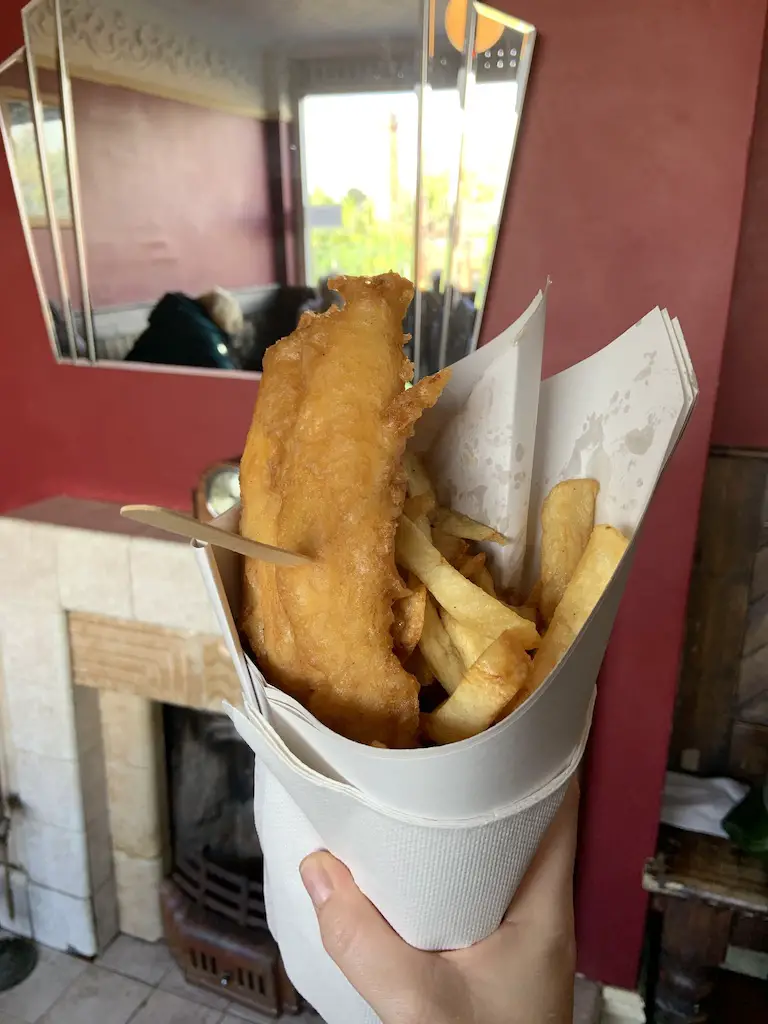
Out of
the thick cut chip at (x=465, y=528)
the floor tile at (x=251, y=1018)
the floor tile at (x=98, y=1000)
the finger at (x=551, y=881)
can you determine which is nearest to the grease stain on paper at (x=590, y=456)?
the thick cut chip at (x=465, y=528)

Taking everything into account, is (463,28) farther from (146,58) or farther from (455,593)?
(455,593)

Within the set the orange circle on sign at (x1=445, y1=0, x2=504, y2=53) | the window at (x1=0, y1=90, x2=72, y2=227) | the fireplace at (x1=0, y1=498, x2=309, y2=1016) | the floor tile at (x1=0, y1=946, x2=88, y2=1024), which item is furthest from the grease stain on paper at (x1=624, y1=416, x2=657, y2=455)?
the floor tile at (x1=0, y1=946, x2=88, y2=1024)

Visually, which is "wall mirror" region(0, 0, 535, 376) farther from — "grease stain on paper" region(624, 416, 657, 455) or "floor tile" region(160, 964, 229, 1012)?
"floor tile" region(160, 964, 229, 1012)

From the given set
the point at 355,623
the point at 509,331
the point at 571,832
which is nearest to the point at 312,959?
the point at 571,832

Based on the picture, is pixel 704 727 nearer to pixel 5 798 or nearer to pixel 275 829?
pixel 275 829

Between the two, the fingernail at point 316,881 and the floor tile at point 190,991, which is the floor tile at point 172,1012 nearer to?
the floor tile at point 190,991

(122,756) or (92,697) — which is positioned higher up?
(92,697)

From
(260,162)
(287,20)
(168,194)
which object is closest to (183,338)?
(168,194)
